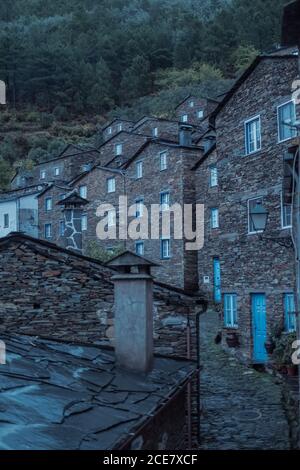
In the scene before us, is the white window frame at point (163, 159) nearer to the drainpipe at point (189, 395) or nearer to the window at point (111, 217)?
the window at point (111, 217)

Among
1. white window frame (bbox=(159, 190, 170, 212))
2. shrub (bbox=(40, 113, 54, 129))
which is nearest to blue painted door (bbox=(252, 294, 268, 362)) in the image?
white window frame (bbox=(159, 190, 170, 212))

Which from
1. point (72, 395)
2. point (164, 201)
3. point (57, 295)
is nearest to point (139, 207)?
point (164, 201)

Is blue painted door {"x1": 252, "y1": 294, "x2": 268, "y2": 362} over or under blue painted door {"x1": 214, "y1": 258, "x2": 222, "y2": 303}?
under

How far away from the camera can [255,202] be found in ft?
56.0

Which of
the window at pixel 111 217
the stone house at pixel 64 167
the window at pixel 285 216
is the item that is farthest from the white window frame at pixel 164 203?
the stone house at pixel 64 167

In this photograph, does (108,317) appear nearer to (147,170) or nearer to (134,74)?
(147,170)

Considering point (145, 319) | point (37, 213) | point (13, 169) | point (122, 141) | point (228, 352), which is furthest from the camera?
point (13, 169)

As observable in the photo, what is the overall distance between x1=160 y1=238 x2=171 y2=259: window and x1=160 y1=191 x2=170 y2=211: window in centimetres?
173

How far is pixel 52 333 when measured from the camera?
10.1m

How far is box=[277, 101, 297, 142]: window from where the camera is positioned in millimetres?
15359

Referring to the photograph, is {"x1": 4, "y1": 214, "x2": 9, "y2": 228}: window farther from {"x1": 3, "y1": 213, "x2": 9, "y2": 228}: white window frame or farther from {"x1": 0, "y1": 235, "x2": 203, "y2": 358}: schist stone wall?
{"x1": 0, "y1": 235, "x2": 203, "y2": 358}: schist stone wall
